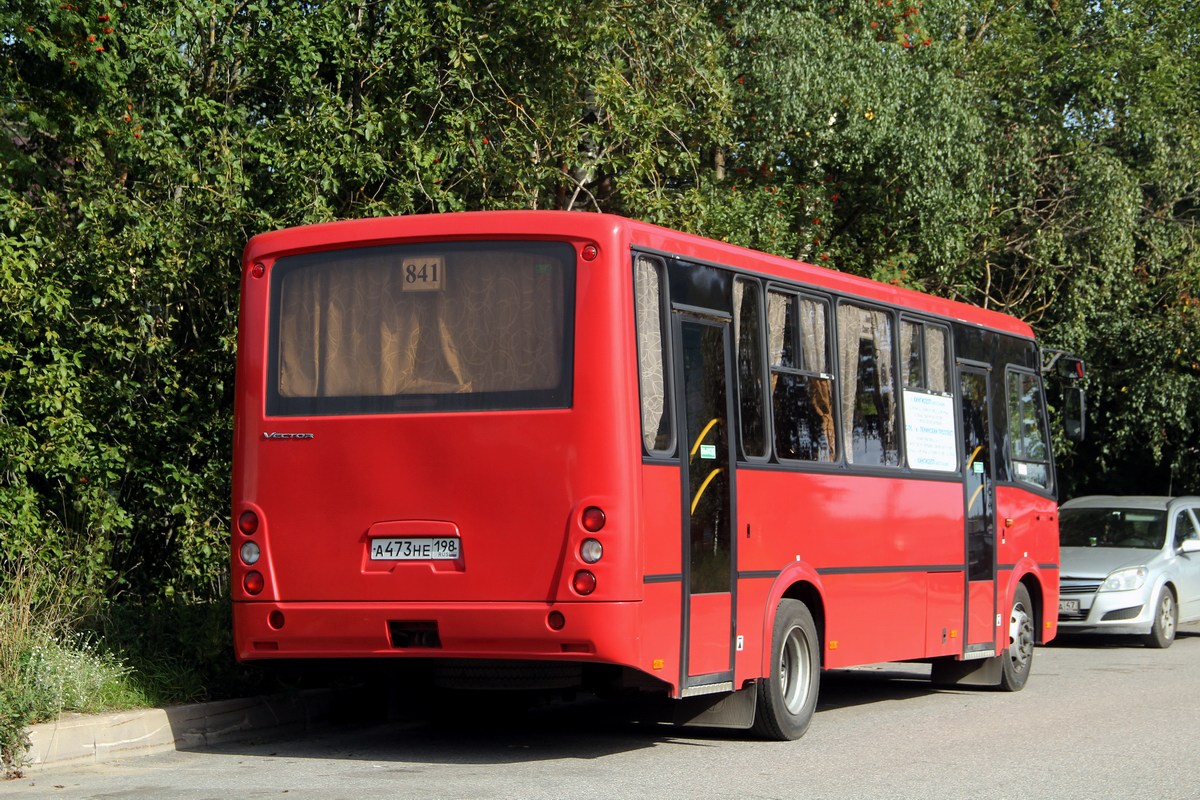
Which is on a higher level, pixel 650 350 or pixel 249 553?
pixel 650 350

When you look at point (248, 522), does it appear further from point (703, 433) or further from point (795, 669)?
point (795, 669)

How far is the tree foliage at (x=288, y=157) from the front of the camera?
511 inches

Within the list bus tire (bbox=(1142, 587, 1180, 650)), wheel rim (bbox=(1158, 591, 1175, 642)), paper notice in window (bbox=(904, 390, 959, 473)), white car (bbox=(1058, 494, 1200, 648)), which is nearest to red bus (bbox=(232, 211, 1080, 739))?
paper notice in window (bbox=(904, 390, 959, 473))

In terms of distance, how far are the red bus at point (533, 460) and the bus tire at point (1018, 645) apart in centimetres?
408

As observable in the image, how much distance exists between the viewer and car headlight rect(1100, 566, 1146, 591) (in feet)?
63.3

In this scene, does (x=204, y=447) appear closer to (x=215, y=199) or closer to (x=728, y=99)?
(x=215, y=199)

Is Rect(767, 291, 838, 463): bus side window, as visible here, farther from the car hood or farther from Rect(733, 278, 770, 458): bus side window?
the car hood

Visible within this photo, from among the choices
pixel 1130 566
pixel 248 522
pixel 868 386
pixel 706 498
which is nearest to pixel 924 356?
pixel 868 386

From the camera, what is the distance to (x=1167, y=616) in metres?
19.8

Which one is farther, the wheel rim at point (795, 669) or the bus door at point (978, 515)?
the bus door at point (978, 515)

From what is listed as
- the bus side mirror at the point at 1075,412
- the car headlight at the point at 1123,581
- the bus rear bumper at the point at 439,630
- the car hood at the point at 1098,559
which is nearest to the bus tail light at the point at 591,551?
the bus rear bumper at the point at 439,630

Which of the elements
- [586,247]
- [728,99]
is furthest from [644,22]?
[586,247]

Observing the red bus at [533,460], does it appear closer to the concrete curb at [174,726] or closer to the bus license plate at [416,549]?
the bus license plate at [416,549]

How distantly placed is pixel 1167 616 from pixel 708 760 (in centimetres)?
1180
